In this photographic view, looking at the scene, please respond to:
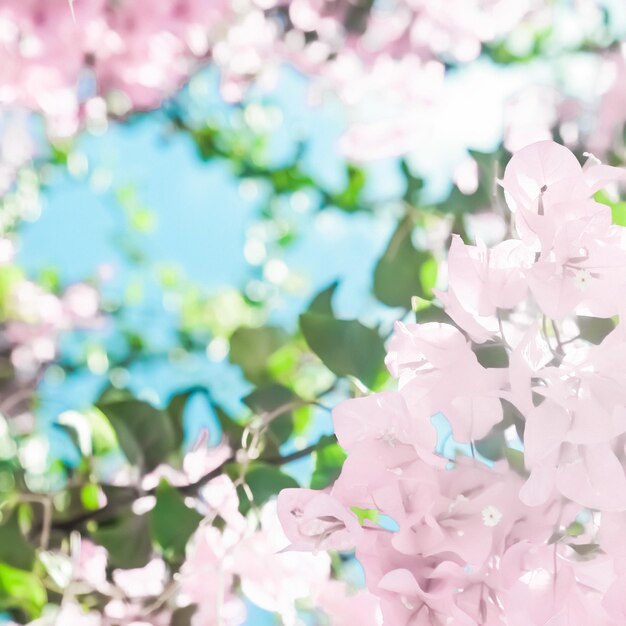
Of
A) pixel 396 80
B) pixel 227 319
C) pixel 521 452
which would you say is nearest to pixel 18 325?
pixel 227 319

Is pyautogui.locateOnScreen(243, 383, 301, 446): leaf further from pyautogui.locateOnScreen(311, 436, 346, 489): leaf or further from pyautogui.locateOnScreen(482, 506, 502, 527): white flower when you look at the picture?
pyautogui.locateOnScreen(482, 506, 502, 527): white flower

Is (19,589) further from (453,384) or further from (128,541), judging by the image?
(453,384)

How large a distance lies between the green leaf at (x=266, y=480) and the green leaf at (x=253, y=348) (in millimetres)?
76

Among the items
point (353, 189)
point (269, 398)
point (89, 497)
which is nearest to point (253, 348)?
point (269, 398)

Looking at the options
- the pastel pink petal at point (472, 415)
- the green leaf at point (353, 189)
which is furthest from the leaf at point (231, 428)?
the green leaf at point (353, 189)

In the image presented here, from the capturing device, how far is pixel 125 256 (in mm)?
1531

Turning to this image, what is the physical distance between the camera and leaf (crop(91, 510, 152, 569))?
18.5 inches

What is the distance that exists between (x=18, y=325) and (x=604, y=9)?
106 centimetres

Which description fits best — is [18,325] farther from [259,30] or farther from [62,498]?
[62,498]

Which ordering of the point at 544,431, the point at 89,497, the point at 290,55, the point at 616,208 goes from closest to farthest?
the point at 544,431, the point at 616,208, the point at 89,497, the point at 290,55

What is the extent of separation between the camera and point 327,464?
0.42 m

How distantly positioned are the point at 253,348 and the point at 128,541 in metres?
0.14

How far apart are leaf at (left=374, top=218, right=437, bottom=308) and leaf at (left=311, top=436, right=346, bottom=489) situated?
9 centimetres

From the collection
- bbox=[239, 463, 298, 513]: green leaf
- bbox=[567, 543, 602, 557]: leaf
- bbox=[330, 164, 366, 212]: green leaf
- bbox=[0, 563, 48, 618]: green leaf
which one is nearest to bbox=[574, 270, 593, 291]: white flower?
bbox=[567, 543, 602, 557]: leaf
